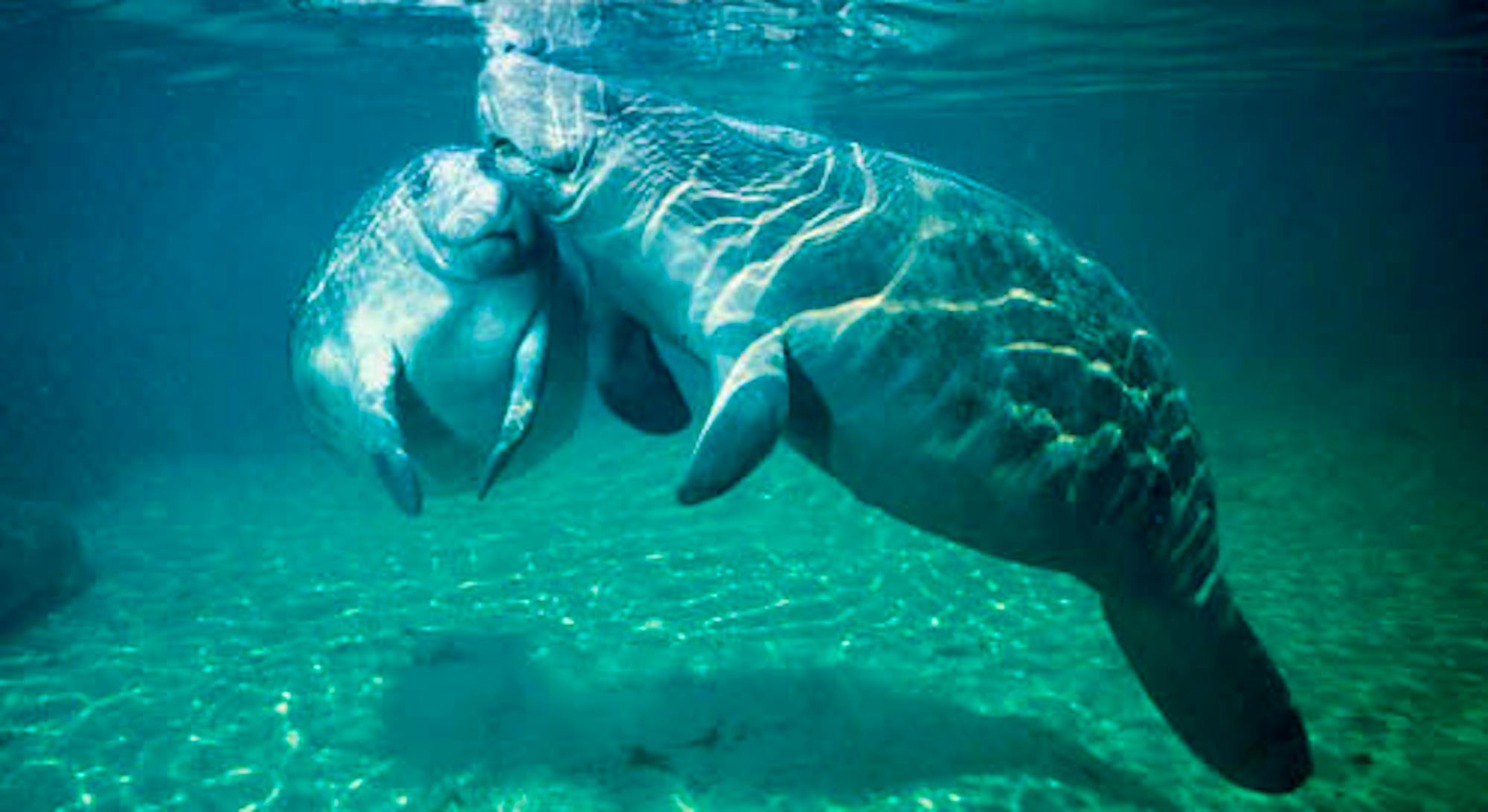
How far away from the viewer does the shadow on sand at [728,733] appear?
525 cm

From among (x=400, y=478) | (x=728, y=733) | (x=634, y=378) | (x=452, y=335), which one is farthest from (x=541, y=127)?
(x=728, y=733)

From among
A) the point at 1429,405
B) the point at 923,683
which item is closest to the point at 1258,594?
the point at 923,683

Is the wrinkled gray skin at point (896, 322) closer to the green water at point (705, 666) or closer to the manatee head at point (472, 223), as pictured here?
the manatee head at point (472, 223)

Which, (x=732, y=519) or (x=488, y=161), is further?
(x=732, y=519)

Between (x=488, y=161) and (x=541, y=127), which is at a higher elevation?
(x=541, y=127)

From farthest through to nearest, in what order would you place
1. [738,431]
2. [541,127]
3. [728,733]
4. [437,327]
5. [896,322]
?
1. [728,733]
2. [437,327]
3. [541,127]
4. [896,322]
5. [738,431]

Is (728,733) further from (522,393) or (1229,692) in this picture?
(1229,692)

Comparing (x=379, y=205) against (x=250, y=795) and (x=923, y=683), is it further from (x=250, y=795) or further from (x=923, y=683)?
(x=923, y=683)

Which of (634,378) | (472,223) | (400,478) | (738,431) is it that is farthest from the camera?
(634,378)

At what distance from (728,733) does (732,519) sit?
18.2 ft

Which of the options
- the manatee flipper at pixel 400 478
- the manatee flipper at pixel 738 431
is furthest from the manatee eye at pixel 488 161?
the manatee flipper at pixel 738 431

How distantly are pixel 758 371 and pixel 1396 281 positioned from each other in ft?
212

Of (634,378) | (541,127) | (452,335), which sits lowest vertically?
(634,378)

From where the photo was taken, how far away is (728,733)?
5785 mm
